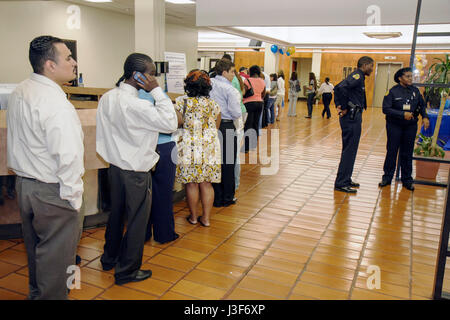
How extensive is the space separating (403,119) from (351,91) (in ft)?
2.75

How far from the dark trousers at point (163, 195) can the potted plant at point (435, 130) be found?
374 cm

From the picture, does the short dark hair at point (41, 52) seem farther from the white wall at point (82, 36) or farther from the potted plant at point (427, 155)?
the white wall at point (82, 36)

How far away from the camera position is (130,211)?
7.95 ft

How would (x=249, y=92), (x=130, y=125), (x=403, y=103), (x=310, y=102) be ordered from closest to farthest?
(x=130, y=125) < (x=403, y=103) < (x=249, y=92) < (x=310, y=102)

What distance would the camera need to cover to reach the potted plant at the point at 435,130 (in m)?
4.94

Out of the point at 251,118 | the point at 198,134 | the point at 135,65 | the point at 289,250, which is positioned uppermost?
the point at 135,65

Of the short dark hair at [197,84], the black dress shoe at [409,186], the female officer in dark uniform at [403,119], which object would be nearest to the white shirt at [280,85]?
the female officer in dark uniform at [403,119]

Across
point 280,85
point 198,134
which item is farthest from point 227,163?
point 280,85

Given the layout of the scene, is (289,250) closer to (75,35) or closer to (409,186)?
(409,186)

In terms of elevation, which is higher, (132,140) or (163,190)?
(132,140)

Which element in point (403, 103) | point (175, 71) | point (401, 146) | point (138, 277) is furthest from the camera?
point (175, 71)

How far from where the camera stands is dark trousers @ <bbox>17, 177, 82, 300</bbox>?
183 centimetres

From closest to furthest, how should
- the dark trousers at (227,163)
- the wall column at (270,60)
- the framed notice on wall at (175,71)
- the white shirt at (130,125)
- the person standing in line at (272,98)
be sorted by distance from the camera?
1. the white shirt at (130,125)
2. the dark trousers at (227,163)
3. the framed notice on wall at (175,71)
4. the person standing in line at (272,98)
5. the wall column at (270,60)
